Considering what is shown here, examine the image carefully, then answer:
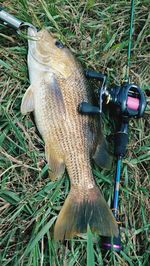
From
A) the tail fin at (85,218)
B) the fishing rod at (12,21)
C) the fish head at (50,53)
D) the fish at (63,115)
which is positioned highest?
the fishing rod at (12,21)

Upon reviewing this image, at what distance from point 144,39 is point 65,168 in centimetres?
96

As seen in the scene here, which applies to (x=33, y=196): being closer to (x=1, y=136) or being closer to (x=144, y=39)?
(x=1, y=136)

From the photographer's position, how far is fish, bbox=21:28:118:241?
263 centimetres

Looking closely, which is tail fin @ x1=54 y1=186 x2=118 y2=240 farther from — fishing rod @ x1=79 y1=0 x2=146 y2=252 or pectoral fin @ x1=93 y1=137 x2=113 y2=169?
pectoral fin @ x1=93 y1=137 x2=113 y2=169

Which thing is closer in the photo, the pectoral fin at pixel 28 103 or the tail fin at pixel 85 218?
the tail fin at pixel 85 218

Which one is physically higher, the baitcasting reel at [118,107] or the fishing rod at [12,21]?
the fishing rod at [12,21]

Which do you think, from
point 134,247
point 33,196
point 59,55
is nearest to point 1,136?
point 33,196

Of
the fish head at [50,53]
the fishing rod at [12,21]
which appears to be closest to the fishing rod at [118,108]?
the fish head at [50,53]

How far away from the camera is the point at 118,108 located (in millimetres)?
2617

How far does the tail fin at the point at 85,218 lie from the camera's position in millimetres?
2498

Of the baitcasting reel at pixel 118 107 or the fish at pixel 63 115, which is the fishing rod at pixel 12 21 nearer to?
the fish at pixel 63 115

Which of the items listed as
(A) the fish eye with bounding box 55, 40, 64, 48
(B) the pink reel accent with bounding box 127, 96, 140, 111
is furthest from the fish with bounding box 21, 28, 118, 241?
(B) the pink reel accent with bounding box 127, 96, 140, 111

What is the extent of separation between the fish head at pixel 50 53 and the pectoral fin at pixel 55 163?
422 millimetres

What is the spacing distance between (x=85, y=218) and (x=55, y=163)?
0.35m
